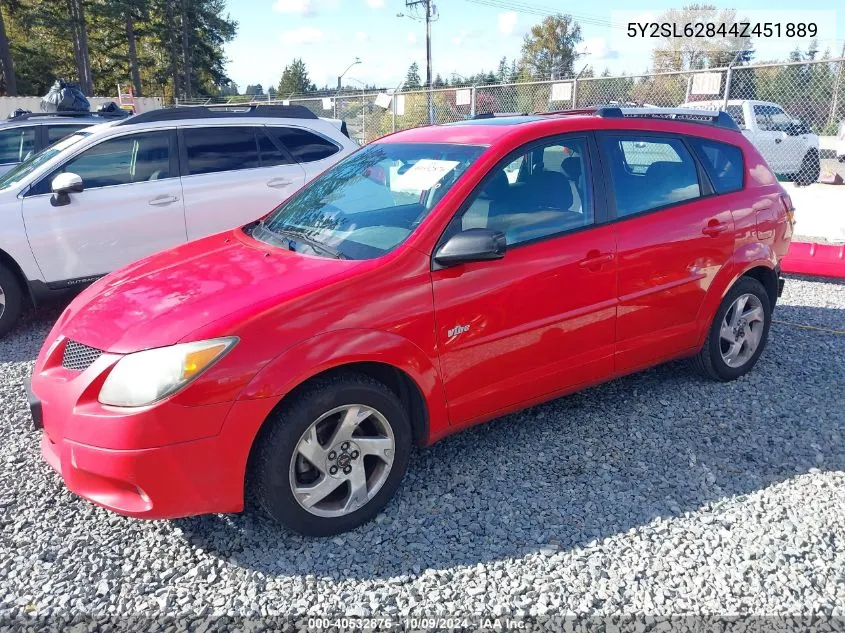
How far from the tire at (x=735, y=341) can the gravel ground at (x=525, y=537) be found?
41 cm

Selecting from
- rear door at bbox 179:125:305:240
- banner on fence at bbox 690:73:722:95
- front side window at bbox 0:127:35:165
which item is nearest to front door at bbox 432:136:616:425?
rear door at bbox 179:125:305:240

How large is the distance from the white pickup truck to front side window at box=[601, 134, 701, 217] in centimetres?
973

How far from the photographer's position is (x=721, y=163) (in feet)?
14.1

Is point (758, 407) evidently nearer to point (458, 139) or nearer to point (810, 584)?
point (810, 584)

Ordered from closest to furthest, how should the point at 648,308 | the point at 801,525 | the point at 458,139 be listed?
the point at 801,525
the point at 458,139
the point at 648,308

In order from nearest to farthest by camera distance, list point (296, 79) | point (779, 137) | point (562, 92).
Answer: point (562, 92)
point (779, 137)
point (296, 79)

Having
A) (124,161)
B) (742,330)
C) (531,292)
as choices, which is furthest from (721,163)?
(124,161)

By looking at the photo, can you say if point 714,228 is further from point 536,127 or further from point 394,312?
point 394,312

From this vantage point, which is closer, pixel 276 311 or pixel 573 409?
pixel 276 311

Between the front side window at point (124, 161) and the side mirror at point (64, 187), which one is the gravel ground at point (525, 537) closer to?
the side mirror at point (64, 187)

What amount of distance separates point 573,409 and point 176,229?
415 cm

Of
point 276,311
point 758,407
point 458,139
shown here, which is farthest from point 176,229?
point 758,407

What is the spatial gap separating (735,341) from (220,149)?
5011 millimetres

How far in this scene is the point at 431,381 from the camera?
3045 mm
